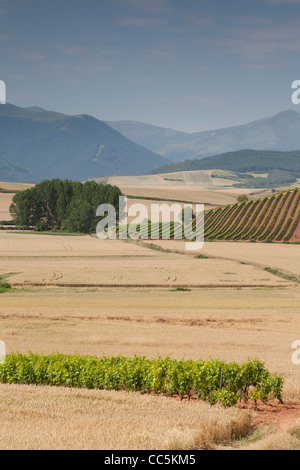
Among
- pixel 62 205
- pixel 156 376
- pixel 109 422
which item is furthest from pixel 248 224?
pixel 109 422

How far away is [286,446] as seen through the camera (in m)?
14.9

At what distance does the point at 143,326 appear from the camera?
138ft

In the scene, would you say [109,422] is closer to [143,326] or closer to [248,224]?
[143,326]

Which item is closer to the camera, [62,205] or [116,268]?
[116,268]

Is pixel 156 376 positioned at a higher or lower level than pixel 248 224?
lower

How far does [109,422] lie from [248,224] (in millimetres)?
124783

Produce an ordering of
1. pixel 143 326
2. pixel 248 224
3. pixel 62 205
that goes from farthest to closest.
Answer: pixel 62 205 < pixel 248 224 < pixel 143 326

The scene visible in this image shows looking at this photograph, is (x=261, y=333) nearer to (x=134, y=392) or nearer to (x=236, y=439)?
(x=134, y=392)

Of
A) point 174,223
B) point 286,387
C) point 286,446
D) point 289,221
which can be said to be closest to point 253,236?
point 289,221

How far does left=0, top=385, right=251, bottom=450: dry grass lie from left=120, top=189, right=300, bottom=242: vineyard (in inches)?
4193

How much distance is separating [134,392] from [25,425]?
6502 millimetres

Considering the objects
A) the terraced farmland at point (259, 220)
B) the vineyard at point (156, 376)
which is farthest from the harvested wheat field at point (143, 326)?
the terraced farmland at point (259, 220)

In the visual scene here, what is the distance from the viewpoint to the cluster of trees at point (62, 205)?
15025 cm

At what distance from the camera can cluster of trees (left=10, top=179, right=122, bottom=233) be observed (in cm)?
15025
